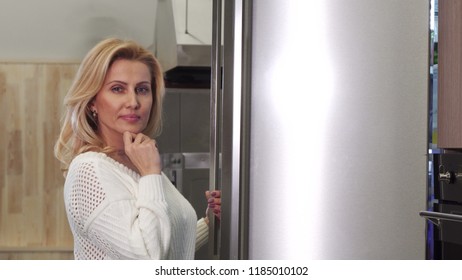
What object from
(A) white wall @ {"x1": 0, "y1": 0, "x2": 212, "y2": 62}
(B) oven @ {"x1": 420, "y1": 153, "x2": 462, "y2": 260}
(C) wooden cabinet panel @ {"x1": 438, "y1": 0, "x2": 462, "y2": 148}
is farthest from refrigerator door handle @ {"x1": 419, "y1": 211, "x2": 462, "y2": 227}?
(A) white wall @ {"x1": 0, "y1": 0, "x2": 212, "y2": 62}

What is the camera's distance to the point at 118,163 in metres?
1.99

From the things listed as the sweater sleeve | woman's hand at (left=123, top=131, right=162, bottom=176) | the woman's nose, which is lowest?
the sweater sleeve

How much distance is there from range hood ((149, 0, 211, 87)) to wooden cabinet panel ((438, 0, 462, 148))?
2.27ft

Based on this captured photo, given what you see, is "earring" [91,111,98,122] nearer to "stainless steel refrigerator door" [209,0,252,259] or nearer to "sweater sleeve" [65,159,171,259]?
"sweater sleeve" [65,159,171,259]

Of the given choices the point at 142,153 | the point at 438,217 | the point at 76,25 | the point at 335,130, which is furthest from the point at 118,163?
the point at 438,217

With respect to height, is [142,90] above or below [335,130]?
above

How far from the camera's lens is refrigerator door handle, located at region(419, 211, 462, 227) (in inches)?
79.2

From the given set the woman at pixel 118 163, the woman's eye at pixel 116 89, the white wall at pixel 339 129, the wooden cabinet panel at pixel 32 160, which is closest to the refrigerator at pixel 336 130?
the white wall at pixel 339 129

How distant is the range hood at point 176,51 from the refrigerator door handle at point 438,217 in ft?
2.35

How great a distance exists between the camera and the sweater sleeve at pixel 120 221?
195 cm

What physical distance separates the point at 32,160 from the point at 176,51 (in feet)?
1.59

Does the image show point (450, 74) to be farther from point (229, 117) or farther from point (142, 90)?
point (142, 90)
